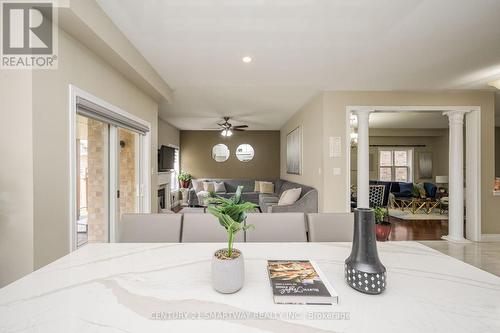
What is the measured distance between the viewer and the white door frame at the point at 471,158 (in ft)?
12.2

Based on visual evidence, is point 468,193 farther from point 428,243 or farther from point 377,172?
point 377,172

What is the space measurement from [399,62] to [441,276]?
2.66 meters

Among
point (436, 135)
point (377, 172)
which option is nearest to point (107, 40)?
point (377, 172)

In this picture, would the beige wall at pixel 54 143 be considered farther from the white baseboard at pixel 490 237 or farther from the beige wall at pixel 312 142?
the white baseboard at pixel 490 237

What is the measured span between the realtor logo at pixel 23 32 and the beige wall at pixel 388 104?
3362 millimetres

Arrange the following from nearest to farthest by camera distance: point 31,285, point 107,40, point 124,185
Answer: point 31,285, point 107,40, point 124,185

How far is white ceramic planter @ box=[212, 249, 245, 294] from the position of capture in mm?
862

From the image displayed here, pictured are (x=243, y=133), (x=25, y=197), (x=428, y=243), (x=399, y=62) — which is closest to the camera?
(x=25, y=197)

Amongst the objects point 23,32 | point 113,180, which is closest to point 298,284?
point 23,32

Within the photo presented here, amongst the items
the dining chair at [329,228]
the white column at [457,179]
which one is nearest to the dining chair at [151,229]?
the dining chair at [329,228]

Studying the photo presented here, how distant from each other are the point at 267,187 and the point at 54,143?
549cm

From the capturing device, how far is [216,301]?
83cm

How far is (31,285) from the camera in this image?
3.01 feet

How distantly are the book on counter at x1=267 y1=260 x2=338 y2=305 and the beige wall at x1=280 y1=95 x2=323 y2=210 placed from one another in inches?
114
